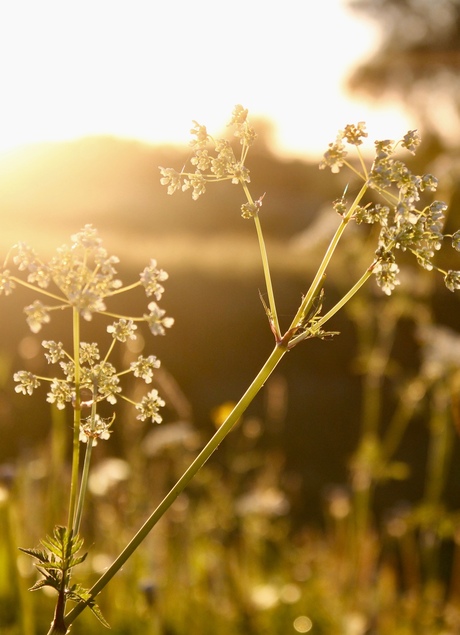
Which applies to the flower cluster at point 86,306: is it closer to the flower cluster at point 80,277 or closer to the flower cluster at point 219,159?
the flower cluster at point 80,277

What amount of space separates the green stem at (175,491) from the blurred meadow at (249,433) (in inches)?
3.6

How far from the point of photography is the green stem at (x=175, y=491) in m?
0.82

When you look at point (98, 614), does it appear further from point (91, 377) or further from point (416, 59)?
point (416, 59)

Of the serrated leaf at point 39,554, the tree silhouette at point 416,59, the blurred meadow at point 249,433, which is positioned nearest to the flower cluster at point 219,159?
the blurred meadow at point 249,433

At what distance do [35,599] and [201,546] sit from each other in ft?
5.11

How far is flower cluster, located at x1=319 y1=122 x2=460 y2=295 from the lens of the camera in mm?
950

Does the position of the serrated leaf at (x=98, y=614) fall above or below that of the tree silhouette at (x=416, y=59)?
below

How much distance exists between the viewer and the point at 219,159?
3.41 ft

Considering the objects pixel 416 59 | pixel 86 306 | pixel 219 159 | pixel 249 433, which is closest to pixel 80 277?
pixel 86 306

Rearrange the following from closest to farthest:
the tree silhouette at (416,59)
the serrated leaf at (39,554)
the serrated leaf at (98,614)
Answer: the serrated leaf at (98,614), the serrated leaf at (39,554), the tree silhouette at (416,59)

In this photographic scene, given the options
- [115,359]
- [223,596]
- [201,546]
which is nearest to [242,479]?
[115,359]

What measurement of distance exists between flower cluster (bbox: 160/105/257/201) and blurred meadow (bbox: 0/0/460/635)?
8 centimetres

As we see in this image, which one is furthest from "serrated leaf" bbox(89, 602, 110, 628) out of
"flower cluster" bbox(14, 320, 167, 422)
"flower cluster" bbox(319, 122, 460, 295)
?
"flower cluster" bbox(319, 122, 460, 295)

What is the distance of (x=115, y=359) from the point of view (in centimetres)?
914
